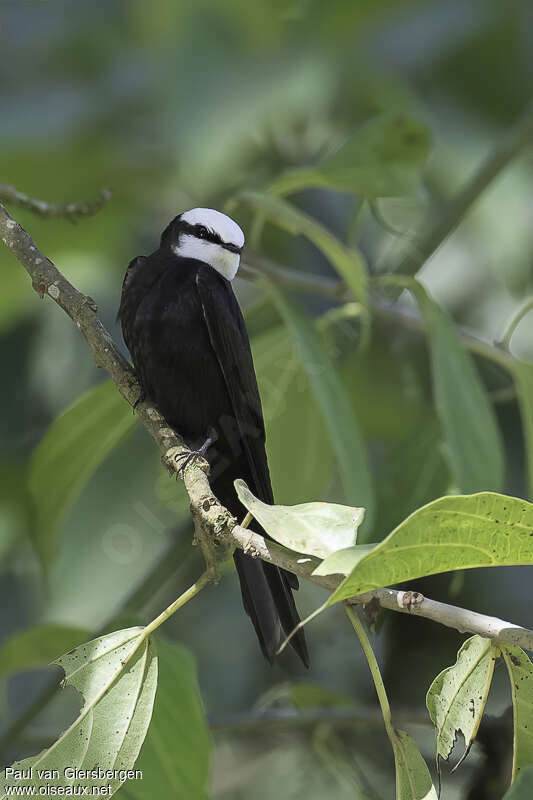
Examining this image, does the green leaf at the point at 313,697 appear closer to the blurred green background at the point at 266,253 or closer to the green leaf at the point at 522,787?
the blurred green background at the point at 266,253

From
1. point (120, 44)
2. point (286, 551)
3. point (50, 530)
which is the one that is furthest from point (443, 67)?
point (286, 551)

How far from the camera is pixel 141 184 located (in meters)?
2.94

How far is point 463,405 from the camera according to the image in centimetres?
213

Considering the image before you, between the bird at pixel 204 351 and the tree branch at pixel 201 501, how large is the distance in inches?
8.7

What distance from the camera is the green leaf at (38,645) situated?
2205 mm

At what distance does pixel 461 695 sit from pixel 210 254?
1.50 m

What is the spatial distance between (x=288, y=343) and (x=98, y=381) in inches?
30.9

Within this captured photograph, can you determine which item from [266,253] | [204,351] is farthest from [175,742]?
[266,253]

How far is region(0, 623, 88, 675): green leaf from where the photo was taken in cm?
221

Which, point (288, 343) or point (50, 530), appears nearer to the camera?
point (50, 530)

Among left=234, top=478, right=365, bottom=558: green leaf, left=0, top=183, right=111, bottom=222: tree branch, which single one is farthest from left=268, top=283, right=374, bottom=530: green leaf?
left=234, top=478, right=365, bottom=558: green leaf

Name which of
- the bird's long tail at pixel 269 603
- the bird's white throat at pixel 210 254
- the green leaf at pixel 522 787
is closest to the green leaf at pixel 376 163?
the bird's white throat at pixel 210 254

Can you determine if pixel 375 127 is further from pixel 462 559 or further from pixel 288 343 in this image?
pixel 462 559

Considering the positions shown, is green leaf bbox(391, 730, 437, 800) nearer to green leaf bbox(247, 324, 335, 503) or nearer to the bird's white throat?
green leaf bbox(247, 324, 335, 503)
